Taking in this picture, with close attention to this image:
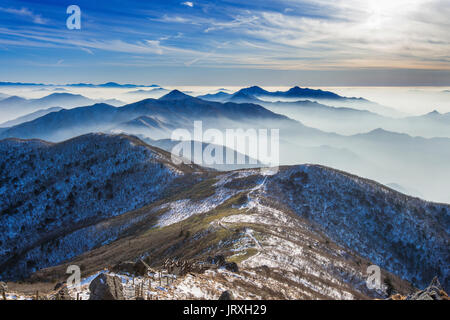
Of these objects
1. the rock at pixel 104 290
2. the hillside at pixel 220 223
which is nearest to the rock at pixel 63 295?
the rock at pixel 104 290

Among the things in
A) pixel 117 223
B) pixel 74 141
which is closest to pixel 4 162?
pixel 74 141

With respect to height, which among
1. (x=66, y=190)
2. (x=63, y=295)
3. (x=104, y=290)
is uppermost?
(x=104, y=290)

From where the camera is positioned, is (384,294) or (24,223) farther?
(24,223)

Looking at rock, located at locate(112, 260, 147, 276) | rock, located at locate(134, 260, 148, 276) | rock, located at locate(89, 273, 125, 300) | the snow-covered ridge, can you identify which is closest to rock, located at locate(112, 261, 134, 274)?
rock, located at locate(112, 260, 147, 276)

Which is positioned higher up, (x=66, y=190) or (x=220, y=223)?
(x=220, y=223)

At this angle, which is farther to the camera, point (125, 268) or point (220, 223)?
point (220, 223)

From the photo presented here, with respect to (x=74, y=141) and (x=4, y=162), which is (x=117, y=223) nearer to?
(x=74, y=141)

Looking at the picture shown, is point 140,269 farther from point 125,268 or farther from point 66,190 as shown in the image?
point 66,190

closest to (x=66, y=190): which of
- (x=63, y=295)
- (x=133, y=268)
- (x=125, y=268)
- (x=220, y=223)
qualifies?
(x=220, y=223)

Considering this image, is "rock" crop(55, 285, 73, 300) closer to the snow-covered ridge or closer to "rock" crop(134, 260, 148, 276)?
"rock" crop(134, 260, 148, 276)

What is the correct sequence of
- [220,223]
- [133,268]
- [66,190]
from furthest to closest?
1. [66,190]
2. [220,223]
3. [133,268]

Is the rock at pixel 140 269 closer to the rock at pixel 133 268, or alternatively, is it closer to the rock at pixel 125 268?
the rock at pixel 133 268
